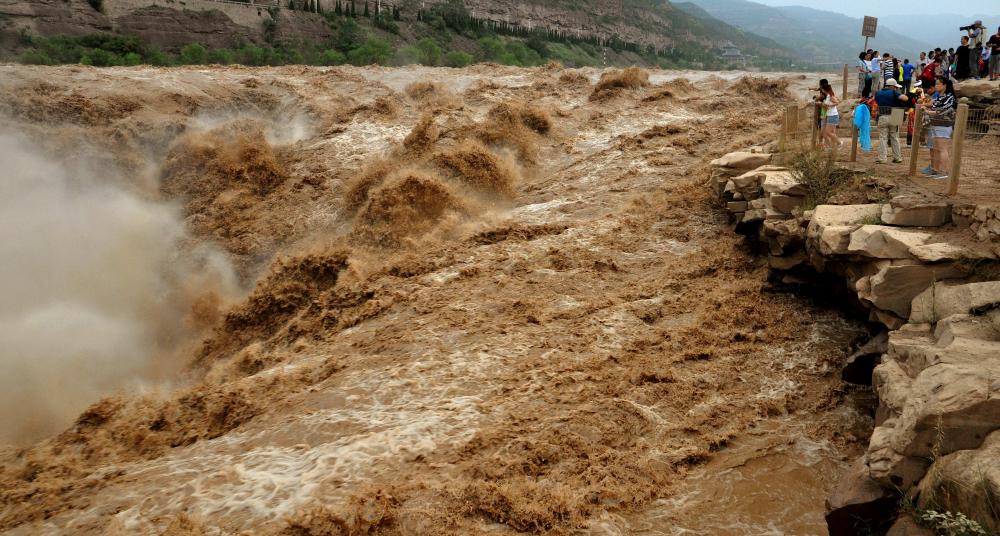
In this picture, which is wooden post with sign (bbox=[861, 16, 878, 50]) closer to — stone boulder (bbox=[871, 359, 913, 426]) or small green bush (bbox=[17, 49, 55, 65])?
stone boulder (bbox=[871, 359, 913, 426])

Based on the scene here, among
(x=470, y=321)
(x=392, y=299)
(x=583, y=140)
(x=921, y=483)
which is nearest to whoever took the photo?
(x=921, y=483)

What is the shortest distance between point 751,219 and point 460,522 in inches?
236

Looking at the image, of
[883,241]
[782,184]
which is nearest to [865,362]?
[883,241]

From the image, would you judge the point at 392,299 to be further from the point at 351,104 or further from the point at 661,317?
the point at 351,104

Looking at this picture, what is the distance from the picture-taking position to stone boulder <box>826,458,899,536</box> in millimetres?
4242

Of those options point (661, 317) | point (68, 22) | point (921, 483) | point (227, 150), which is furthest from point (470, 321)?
point (68, 22)

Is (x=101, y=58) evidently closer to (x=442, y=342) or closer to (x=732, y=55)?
(x=442, y=342)

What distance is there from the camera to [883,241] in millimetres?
6395

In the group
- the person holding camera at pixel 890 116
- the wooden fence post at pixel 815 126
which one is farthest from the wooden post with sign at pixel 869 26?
the person holding camera at pixel 890 116

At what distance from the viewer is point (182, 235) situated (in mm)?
12734

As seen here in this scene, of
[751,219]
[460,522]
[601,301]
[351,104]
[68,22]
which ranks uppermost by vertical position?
[68,22]

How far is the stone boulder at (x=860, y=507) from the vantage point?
4242 mm

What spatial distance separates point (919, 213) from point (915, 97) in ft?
12.5

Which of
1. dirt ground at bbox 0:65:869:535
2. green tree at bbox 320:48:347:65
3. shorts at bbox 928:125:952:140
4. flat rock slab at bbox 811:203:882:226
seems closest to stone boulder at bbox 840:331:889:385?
dirt ground at bbox 0:65:869:535
